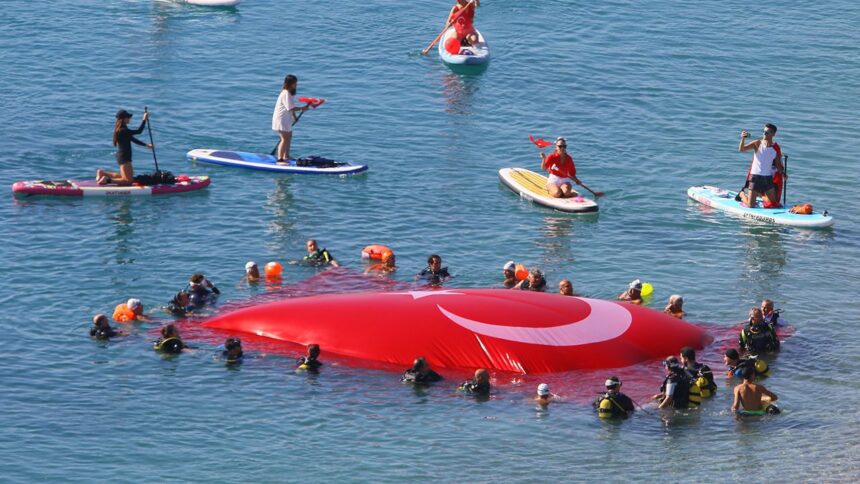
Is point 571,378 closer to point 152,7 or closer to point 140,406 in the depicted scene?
point 140,406

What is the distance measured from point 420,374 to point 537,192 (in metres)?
13.8

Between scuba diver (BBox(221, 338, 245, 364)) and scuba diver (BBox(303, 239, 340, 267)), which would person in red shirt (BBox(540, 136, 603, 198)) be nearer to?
scuba diver (BBox(303, 239, 340, 267))

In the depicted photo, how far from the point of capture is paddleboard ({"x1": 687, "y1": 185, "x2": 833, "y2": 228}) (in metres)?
38.0

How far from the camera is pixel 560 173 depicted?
3966 centimetres

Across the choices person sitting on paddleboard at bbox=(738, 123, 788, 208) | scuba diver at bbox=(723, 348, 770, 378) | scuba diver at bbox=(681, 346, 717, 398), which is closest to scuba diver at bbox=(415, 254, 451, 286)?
scuba diver at bbox=(681, 346, 717, 398)

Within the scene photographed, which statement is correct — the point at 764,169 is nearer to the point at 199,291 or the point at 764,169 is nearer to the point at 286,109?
the point at 286,109

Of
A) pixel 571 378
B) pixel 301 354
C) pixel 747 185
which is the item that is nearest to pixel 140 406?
pixel 301 354

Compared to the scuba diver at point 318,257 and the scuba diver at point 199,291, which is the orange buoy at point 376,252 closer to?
the scuba diver at point 318,257

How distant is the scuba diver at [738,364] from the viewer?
91.4ft

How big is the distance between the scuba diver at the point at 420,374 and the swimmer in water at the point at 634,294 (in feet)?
22.4

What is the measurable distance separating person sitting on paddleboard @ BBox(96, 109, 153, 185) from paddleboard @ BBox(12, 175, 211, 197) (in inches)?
8.3

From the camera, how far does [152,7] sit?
58531 mm

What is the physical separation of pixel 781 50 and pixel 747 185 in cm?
1942

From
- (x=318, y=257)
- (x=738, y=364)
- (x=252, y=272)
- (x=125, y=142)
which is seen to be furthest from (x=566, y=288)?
(x=125, y=142)
